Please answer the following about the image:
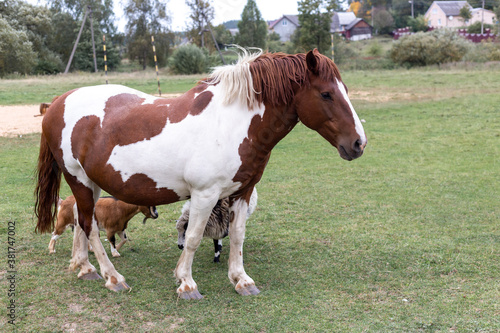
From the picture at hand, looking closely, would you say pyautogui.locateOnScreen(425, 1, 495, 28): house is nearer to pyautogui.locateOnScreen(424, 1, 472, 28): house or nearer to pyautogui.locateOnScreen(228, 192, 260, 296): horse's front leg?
pyautogui.locateOnScreen(424, 1, 472, 28): house

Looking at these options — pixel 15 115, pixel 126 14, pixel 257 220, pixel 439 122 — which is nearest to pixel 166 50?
pixel 126 14

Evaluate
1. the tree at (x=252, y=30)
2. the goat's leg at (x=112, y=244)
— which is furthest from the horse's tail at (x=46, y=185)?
the tree at (x=252, y=30)

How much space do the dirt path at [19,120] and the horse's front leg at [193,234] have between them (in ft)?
36.0

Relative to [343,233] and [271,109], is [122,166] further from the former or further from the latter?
[343,233]

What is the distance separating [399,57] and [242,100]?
127ft

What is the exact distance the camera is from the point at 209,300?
14.4 feet

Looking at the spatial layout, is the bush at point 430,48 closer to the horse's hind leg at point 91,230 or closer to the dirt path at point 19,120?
the dirt path at point 19,120

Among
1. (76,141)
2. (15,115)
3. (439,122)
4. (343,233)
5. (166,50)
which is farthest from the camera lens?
(166,50)

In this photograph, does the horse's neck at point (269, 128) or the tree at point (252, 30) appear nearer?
the horse's neck at point (269, 128)

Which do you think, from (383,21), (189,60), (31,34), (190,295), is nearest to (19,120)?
(190,295)

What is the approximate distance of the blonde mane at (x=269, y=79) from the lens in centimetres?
419

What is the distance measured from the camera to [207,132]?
13.7ft

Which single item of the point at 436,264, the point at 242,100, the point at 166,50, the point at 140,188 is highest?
the point at 166,50

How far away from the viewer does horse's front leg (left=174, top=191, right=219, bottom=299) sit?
4254mm
